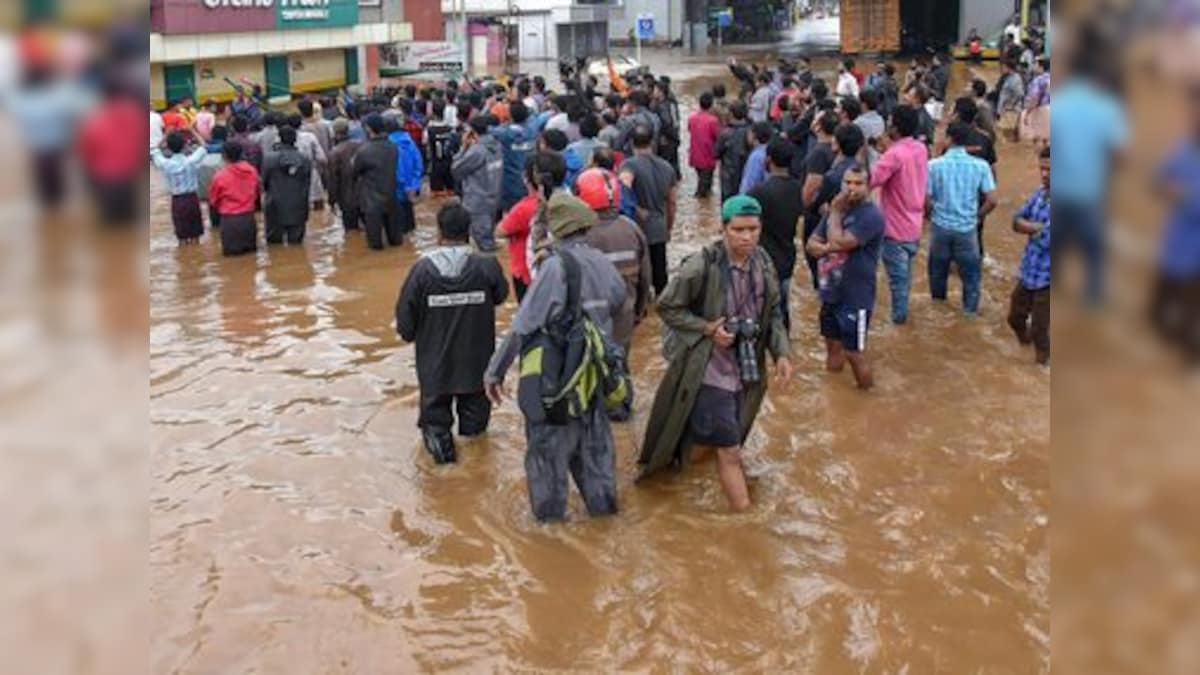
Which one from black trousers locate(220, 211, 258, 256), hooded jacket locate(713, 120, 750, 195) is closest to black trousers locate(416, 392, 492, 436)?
black trousers locate(220, 211, 258, 256)

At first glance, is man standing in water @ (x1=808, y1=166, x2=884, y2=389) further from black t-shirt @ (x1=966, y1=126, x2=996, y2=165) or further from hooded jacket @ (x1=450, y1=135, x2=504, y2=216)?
hooded jacket @ (x1=450, y1=135, x2=504, y2=216)

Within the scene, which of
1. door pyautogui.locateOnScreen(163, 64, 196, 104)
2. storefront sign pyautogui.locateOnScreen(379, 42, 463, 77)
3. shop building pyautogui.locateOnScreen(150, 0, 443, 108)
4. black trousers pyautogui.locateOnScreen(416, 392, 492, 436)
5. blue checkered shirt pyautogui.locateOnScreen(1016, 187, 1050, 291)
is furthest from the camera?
storefront sign pyautogui.locateOnScreen(379, 42, 463, 77)

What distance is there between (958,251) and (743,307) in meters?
3.21

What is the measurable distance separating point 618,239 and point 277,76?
75.7ft

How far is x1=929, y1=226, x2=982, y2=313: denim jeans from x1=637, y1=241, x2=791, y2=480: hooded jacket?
2927 mm

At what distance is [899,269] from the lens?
7559 mm

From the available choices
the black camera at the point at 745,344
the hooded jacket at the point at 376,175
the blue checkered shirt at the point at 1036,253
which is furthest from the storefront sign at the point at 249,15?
the black camera at the point at 745,344

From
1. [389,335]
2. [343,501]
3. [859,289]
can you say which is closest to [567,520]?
[343,501]

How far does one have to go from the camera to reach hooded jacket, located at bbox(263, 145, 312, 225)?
1053 cm

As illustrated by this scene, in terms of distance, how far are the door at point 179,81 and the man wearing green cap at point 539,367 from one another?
2033cm

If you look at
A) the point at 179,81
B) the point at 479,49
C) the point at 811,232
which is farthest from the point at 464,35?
the point at 811,232

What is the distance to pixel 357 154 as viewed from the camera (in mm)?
10156

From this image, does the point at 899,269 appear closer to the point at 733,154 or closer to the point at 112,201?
the point at 733,154

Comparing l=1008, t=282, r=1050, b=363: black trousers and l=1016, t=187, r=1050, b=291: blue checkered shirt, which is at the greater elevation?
l=1016, t=187, r=1050, b=291: blue checkered shirt
